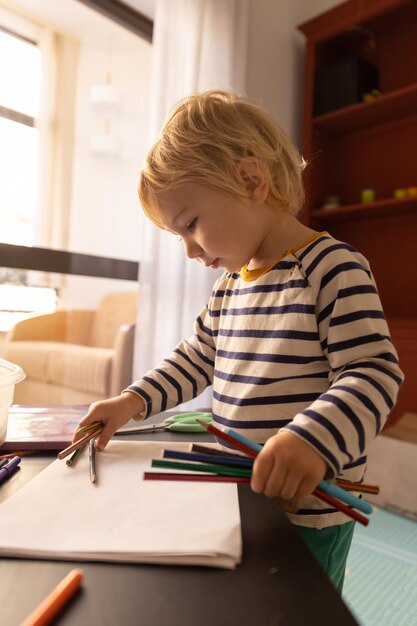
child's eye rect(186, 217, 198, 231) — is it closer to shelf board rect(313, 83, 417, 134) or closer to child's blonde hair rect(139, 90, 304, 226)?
child's blonde hair rect(139, 90, 304, 226)

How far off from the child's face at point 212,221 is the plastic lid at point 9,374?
0.26 m

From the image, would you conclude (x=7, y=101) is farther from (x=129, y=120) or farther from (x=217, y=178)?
(x=217, y=178)

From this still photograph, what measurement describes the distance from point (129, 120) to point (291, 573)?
227 cm

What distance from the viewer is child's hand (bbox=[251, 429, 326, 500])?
0.99 ft

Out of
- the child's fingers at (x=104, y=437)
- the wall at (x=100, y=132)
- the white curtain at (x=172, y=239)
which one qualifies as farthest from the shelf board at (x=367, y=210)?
the child's fingers at (x=104, y=437)

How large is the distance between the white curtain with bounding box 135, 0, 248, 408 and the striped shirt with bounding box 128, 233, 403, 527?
0.94 m

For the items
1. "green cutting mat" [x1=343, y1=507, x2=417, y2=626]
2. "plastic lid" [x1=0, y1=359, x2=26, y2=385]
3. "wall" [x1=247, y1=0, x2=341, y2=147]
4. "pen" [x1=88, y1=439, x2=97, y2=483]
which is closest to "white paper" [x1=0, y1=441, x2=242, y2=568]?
"pen" [x1=88, y1=439, x2=97, y2=483]

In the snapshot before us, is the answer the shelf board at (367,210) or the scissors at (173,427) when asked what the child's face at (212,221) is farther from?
the shelf board at (367,210)

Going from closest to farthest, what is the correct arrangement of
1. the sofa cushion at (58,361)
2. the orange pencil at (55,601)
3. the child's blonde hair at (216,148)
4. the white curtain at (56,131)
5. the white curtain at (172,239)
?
1. the orange pencil at (55,601)
2. the child's blonde hair at (216,148)
3. the white curtain at (172,239)
4. the sofa cushion at (58,361)
5. the white curtain at (56,131)

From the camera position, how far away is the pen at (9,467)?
39 centimetres

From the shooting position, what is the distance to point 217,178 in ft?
1.83

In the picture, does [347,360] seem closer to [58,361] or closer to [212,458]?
[212,458]

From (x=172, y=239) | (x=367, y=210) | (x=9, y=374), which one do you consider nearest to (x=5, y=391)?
(x=9, y=374)

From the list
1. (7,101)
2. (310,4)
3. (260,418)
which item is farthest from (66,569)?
(310,4)
